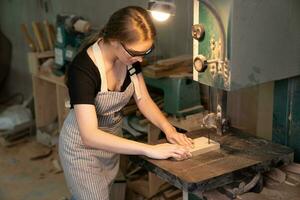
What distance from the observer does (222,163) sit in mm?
1348

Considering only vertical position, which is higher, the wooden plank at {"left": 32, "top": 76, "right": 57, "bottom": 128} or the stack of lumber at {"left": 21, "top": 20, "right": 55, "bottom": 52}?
the stack of lumber at {"left": 21, "top": 20, "right": 55, "bottom": 52}

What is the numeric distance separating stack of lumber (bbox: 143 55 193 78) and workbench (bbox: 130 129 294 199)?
23.3 inches

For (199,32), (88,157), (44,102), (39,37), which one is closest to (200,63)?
(199,32)

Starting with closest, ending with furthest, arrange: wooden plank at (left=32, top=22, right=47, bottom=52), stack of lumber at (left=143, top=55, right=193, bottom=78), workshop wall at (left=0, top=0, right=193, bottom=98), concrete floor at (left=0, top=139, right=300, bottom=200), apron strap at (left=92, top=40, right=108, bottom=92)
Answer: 1. apron strap at (left=92, top=40, right=108, bottom=92)
2. stack of lumber at (left=143, top=55, right=193, bottom=78)
3. workshop wall at (left=0, top=0, right=193, bottom=98)
4. concrete floor at (left=0, top=139, right=300, bottom=200)
5. wooden plank at (left=32, top=22, right=47, bottom=52)

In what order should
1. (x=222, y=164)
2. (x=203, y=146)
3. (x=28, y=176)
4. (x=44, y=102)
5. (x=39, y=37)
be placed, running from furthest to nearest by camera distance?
(x=44, y=102) → (x=39, y=37) → (x=28, y=176) → (x=203, y=146) → (x=222, y=164)

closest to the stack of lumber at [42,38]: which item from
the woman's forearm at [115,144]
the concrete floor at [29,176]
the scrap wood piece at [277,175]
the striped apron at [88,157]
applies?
the concrete floor at [29,176]

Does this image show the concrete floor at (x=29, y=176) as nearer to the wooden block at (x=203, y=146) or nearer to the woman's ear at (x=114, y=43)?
the wooden block at (x=203, y=146)

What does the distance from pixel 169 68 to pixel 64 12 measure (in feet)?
4.69

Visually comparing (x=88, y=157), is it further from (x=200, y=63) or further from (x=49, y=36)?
(x=49, y=36)

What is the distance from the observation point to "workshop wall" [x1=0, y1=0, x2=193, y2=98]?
2.25 meters

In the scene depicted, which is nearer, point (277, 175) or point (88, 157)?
point (277, 175)

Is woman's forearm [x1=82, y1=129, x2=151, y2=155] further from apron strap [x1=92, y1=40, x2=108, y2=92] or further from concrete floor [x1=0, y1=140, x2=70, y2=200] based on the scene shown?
concrete floor [x1=0, y1=140, x2=70, y2=200]

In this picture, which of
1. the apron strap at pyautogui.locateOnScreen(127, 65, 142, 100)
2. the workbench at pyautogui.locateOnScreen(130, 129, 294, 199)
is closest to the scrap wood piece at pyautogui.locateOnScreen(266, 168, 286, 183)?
the workbench at pyautogui.locateOnScreen(130, 129, 294, 199)

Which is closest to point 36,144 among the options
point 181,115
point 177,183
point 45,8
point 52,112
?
point 52,112
